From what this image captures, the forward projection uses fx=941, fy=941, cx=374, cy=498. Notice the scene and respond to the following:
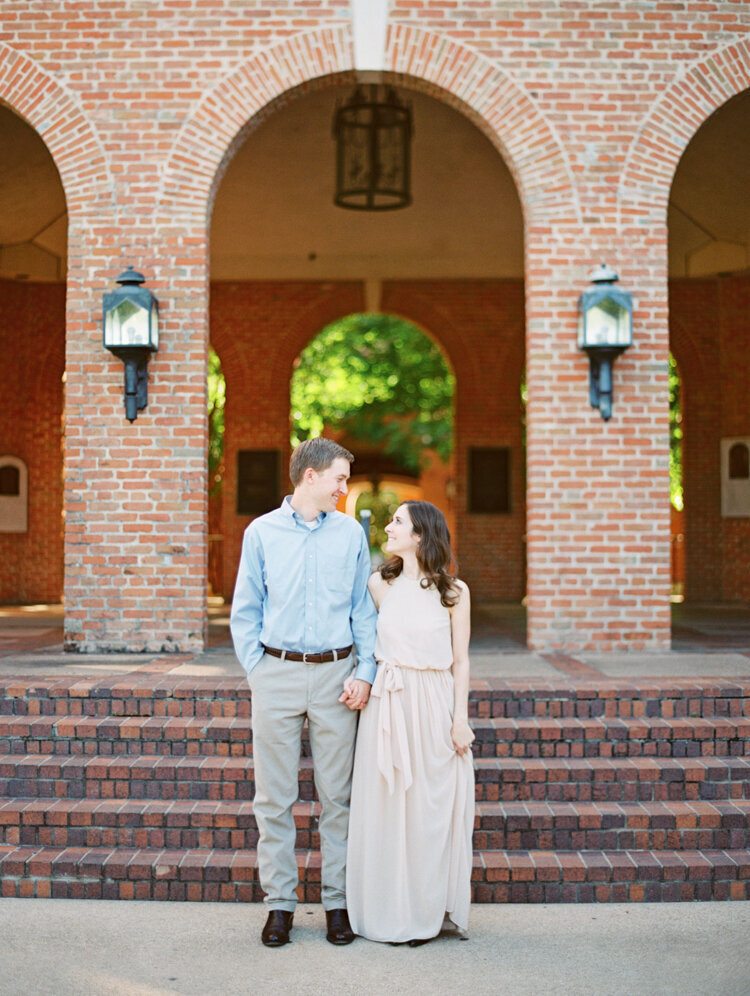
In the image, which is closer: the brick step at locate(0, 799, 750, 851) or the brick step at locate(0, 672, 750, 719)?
the brick step at locate(0, 799, 750, 851)

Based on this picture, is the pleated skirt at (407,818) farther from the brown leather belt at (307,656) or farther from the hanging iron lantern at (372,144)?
the hanging iron lantern at (372,144)

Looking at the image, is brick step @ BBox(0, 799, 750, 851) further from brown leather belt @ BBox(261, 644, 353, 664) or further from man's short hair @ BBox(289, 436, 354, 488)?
man's short hair @ BBox(289, 436, 354, 488)

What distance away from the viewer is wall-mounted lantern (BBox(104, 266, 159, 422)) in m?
6.45

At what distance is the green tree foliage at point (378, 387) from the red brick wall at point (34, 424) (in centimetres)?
779

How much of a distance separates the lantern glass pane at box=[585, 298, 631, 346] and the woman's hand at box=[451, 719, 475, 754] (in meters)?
3.73

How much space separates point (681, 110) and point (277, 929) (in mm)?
6045

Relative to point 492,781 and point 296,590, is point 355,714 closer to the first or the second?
point 296,590

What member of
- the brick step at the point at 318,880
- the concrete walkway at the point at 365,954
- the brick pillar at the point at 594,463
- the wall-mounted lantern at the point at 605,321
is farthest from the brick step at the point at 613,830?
the wall-mounted lantern at the point at 605,321

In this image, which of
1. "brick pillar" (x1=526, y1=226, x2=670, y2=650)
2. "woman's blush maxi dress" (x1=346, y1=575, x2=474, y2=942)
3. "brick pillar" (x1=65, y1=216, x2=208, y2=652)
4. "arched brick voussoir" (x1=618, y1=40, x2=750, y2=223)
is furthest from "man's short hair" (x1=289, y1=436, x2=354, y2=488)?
"arched brick voussoir" (x1=618, y1=40, x2=750, y2=223)

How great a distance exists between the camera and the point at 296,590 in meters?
3.55

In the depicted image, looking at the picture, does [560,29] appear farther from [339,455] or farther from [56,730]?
Answer: [56,730]

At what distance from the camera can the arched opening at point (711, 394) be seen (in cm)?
1171

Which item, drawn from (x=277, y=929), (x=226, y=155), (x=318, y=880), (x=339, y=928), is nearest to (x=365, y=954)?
(x=339, y=928)

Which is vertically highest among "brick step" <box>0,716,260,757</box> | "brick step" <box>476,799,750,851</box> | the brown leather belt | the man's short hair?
the man's short hair
